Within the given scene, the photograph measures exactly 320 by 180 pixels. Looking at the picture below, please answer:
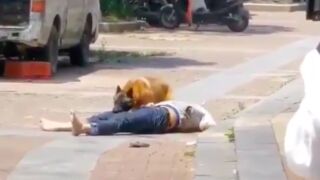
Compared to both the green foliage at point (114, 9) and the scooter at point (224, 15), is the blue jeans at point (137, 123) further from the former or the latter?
the scooter at point (224, 15)

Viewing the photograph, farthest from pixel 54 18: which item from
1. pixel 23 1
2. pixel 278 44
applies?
pixel 278 44

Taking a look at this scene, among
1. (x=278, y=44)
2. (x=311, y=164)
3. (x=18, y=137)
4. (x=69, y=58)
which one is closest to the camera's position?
(x=311, y=164)

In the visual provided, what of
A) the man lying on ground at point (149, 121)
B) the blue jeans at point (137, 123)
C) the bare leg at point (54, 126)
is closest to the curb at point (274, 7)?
the bare leg at point (54, 126)

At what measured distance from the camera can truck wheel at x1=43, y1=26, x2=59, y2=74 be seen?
57.8 feet

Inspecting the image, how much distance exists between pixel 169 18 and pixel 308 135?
28.8 meters

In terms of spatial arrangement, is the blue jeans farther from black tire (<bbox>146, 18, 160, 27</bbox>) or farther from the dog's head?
black tire (<bbox>146, 18, 160, 27</bbox>)

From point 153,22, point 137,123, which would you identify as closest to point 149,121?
point 137,123

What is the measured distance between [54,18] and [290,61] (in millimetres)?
6000

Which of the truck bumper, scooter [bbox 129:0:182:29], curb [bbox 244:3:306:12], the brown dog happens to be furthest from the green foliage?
the brown dog

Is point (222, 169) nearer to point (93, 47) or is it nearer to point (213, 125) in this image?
point (213, 125)

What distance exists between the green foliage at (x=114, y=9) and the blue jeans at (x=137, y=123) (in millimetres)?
20674

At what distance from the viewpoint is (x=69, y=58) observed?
21.0 m

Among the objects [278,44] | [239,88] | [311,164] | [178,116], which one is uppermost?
[311,164]

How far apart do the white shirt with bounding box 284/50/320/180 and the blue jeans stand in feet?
24.0
